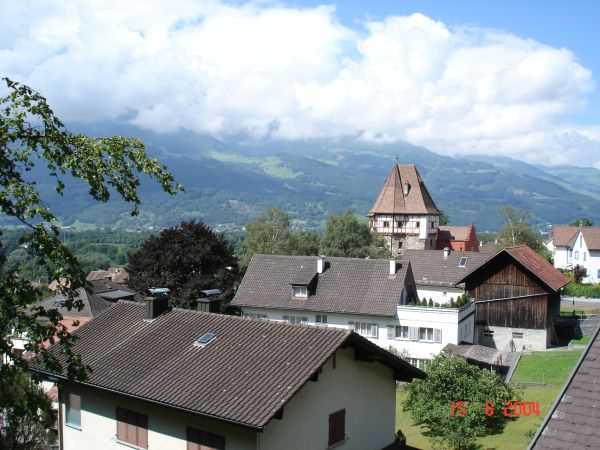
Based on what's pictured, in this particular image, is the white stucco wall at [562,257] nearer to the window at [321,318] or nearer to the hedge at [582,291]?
the hedge at [582,291]

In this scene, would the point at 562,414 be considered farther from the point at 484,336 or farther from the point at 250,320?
the point at 484,336

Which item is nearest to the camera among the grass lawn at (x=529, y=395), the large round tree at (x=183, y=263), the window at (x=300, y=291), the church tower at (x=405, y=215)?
the grass lawn at (x=529, y=395)

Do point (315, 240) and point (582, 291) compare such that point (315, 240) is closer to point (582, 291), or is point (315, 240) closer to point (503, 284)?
point (582, 291)

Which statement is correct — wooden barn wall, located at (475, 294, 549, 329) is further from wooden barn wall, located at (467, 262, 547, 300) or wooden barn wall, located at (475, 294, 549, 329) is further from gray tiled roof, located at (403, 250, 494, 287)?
gray tiled roof, located at (403, 250, 494, 287)

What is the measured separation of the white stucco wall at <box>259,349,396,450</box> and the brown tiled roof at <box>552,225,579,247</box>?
8371 centimetres

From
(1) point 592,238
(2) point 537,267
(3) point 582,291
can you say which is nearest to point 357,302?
(2) point 537,267

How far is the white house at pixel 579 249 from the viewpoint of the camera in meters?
88.6

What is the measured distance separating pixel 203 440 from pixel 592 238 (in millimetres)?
85696

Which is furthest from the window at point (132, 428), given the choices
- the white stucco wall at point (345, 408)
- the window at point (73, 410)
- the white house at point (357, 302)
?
the white house at point (357, 302)

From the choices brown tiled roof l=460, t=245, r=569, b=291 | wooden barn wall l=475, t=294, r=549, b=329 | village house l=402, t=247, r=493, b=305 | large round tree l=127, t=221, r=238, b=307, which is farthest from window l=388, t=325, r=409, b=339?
large round tree l=127, t=221, r=238, b=307

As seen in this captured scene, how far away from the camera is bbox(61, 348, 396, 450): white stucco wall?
1591 cm

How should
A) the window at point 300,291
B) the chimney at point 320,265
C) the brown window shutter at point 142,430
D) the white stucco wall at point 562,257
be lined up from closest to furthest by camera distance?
the brown window shutter at point 142,430, the window at point 300,291, the chimney at point 320,265, the white stucco wall at point 562,257

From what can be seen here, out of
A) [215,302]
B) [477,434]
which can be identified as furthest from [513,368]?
[215,302]

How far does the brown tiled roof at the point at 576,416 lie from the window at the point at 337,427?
1027 centimetres
